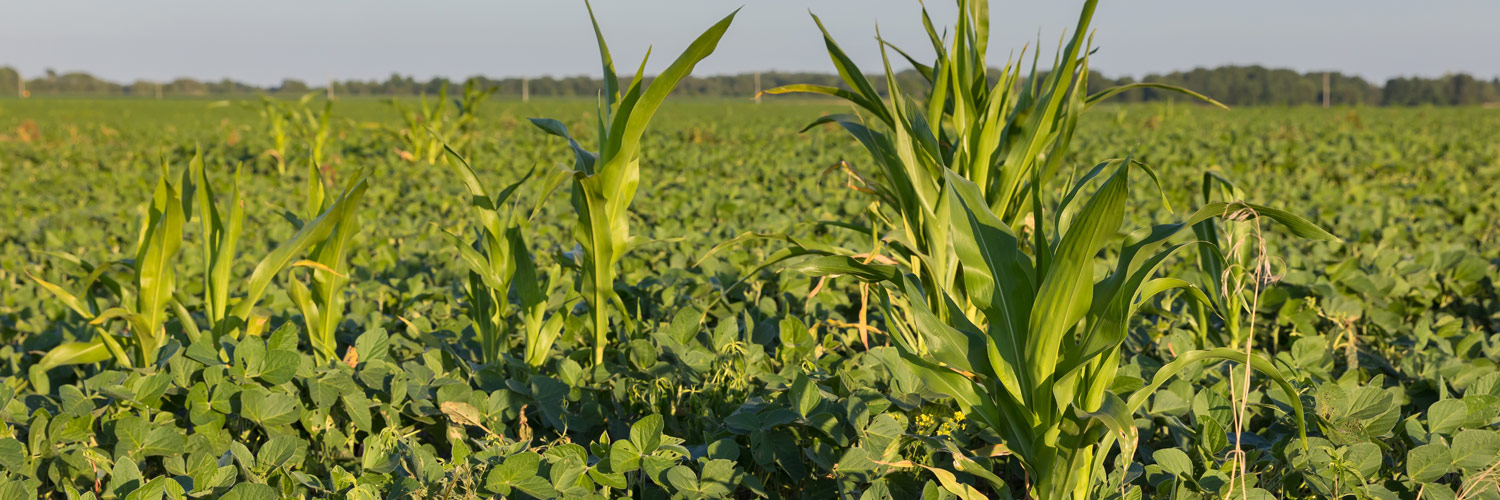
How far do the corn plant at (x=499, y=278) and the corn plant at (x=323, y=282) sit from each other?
27cm

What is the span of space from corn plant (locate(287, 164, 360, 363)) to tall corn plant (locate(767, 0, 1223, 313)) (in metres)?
1.13

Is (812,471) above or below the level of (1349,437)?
below

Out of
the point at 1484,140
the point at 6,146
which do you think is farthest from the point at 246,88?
the point at 1484,140

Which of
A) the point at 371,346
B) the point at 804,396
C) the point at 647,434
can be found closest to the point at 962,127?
A: the point at 804,396

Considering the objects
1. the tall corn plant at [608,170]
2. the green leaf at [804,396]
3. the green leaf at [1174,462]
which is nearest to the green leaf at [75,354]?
the tall corn plant at [608,170]

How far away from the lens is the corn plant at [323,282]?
2168 mm

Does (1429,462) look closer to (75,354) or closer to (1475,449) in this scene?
(1475,449)

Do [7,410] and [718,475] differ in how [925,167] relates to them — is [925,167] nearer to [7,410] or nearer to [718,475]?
[718,475]

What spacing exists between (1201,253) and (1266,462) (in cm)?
81

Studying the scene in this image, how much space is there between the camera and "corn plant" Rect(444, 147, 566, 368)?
2.14 m

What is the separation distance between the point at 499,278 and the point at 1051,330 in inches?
54.5

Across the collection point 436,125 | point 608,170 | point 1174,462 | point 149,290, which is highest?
point 436,125

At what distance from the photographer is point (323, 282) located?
88.1 inches

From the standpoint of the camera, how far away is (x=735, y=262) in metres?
3.30
